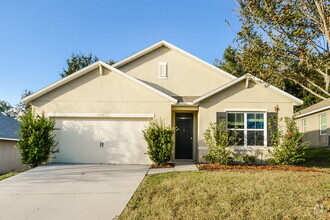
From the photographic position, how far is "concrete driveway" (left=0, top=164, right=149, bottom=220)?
523 centimetres

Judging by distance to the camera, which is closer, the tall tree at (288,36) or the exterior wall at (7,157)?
the tall tree at (288,36)

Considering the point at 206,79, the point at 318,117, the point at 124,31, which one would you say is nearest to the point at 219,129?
the point at 206,79

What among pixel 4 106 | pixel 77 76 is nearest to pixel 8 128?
pixel 77 76

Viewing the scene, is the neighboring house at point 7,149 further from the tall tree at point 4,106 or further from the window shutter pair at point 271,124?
the tall tree at point 4,106

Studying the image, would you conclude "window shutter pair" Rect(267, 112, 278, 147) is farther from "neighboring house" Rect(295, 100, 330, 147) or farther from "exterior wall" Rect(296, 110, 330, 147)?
"exterior wall" Rect(296, 110, 330, 147)

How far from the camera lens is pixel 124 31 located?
1727 centimetres

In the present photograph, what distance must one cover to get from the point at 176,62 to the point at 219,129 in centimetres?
517

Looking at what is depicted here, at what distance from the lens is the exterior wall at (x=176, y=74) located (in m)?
13.5

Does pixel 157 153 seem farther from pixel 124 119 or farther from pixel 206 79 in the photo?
pixel 206 79

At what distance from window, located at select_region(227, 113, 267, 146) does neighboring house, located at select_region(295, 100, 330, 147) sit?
8.16m

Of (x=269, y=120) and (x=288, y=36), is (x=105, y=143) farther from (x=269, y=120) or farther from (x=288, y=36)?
(x=288, y=36)

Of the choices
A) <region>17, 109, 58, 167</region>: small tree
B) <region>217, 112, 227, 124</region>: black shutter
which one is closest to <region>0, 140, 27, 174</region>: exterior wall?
<region>17, 109, 58, 167</region>: small tree

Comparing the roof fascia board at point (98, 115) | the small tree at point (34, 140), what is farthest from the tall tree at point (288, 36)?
the small tree at point (34, 140)

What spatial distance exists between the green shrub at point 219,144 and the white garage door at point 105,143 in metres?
2.86
